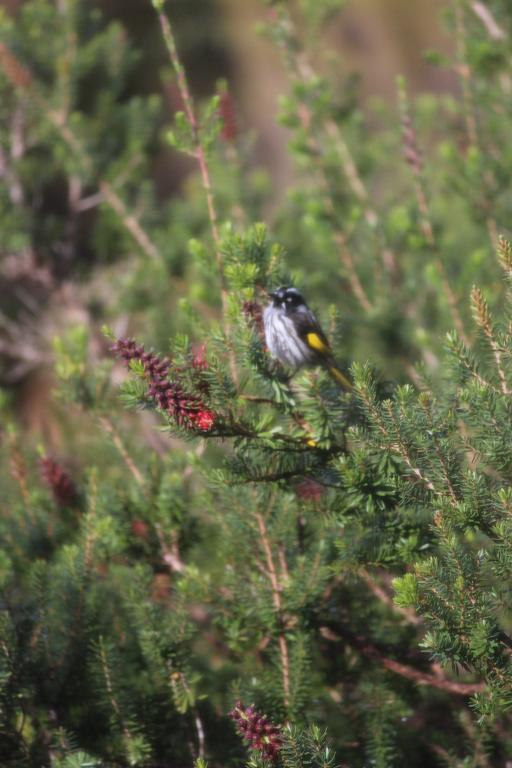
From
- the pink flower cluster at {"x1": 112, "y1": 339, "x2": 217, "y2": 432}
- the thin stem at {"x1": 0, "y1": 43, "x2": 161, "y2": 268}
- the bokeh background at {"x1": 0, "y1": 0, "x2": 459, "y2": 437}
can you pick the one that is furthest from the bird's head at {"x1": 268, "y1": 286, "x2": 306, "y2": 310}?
the bokeh background at {"x1": 0, "y1": 0, "x2": 459, "y2": 437}

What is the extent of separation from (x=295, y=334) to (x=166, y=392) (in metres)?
0.72

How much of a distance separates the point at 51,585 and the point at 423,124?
3.56 meters

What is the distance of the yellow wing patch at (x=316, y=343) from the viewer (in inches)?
74.9

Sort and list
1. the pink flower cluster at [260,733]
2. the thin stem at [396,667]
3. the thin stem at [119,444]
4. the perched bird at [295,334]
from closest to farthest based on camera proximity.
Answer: the pink flower cluster at [260,733] → the thin stem at [396,667] → the perched bird at [295,334] → the thin stem at [119,444]

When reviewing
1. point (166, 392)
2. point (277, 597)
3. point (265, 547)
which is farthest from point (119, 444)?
point (166, 392)

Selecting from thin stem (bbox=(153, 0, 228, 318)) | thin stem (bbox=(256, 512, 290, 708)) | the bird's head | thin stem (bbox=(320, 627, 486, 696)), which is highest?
thin stem (bbox=(153, 0, 228, 318))

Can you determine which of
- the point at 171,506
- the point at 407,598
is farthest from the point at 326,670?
the point at 407,598

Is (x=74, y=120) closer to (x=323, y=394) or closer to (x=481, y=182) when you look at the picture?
(x=481, y=182)

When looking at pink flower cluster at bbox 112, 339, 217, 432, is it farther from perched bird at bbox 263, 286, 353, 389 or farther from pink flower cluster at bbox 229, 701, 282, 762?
pink flower cluster at bbox 229, 701, 282, 762

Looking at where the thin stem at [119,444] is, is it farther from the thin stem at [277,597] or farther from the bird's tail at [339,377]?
the bird's tail at [339,377]

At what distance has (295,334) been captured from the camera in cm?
193

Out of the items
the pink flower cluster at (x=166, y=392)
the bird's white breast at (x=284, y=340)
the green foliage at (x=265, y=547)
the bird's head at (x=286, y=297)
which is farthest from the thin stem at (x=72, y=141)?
the pink flower cluster at (x=166, y=392)

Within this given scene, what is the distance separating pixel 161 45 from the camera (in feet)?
24.3

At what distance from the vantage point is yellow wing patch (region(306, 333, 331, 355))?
1902 millimetres
